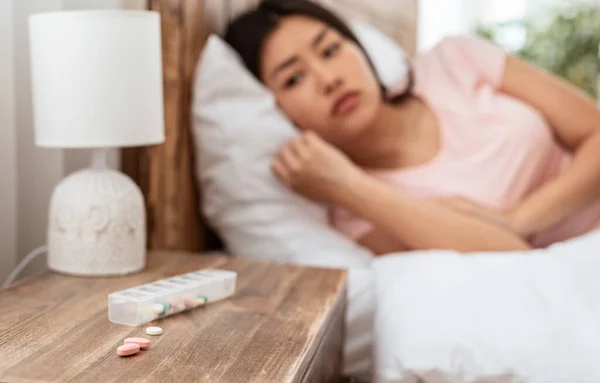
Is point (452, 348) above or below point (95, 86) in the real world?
below

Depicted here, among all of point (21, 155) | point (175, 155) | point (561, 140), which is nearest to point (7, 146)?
point (21, 155)

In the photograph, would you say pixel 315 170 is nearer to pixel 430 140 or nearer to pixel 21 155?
pixel 430 140

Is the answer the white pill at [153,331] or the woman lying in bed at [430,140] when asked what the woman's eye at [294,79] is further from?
the white pill at [153,331]

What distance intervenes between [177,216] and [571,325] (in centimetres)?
74

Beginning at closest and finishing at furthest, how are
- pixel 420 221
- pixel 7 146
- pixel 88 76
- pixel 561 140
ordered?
pixel 88 76
pixel 7 146
pixel 420 221
pixel 561 140

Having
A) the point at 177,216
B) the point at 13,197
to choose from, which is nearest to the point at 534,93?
the point at 177,216

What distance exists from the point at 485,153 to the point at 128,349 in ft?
2.84

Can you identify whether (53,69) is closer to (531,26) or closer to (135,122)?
(135,122)

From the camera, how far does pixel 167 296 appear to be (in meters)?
0.78

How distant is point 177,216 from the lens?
4.23 ft

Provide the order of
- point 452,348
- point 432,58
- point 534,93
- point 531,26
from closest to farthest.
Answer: point 452,348
point 534,93
point 432,58
point 531,26

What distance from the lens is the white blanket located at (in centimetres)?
87

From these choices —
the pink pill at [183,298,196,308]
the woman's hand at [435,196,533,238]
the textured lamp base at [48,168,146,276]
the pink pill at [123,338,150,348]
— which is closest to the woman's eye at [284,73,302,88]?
the woman's hand at [435,196,533,238]

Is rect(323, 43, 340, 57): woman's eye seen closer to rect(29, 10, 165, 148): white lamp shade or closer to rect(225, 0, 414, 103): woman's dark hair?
rect(225, 0, 414, 103): woman's dark hair
